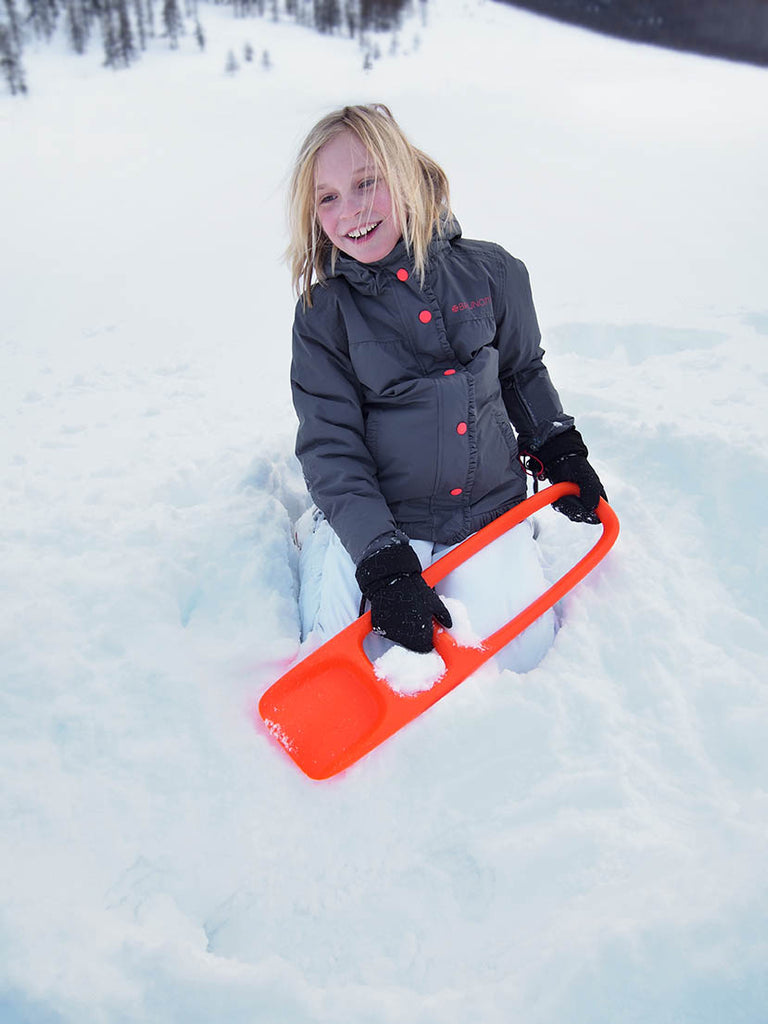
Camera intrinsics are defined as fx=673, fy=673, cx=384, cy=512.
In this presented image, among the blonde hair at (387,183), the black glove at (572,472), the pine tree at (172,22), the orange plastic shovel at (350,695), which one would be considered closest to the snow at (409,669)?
the orange plastic shovel at (350,695)

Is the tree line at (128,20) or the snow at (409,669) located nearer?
the snow at (409,669)

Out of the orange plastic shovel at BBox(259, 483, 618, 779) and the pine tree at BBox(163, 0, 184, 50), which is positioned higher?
the pine tree at BBox(163, 0, 184, 50)

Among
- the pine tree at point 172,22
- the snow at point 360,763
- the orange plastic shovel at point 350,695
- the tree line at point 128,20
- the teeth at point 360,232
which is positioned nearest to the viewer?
the snow at point 360,763

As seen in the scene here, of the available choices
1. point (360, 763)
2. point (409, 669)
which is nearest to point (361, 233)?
point (409, 669)

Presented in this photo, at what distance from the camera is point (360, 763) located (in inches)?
46.1

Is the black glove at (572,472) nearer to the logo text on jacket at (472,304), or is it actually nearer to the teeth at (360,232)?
the logo text on jacket at (472,304)

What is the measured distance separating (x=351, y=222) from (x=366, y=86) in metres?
6.39

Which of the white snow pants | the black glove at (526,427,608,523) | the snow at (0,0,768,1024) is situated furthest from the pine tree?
the white snow pants

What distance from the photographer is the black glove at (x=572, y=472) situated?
1.56 m

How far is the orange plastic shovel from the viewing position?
118cm

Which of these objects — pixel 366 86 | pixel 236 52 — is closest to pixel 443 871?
pixel 366 86

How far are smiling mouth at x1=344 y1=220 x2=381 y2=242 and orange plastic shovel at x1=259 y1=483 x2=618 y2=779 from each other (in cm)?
66

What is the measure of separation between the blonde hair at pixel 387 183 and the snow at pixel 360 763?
5.0 inches

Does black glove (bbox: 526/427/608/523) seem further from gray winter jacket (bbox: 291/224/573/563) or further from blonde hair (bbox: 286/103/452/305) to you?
blonde hair (bbox: 286/103/452/305)
